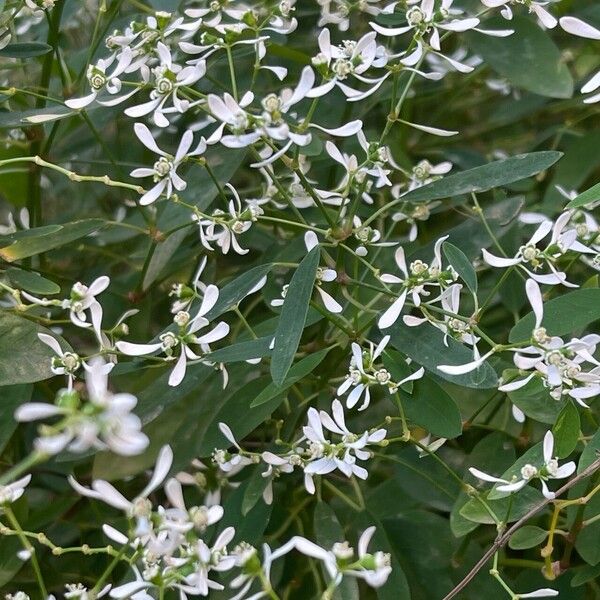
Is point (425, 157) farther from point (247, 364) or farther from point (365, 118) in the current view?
point (247, 364)

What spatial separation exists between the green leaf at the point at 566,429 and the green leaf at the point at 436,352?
0.05m

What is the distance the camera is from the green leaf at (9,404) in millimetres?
699

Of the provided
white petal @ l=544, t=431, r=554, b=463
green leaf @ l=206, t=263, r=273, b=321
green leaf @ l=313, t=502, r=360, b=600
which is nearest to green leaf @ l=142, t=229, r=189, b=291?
green leaf @ l=206, t=263, r=273, b=321

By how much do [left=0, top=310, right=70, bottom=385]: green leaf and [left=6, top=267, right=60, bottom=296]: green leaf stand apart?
0.02 metres

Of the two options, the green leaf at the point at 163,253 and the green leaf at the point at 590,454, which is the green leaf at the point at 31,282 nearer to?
the green leaf at the point at 163,253

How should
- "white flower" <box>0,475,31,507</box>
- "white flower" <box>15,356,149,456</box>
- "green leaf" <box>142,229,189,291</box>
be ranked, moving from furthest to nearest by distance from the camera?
"green leaf" <box>142,229,189,291</box>
"white flower" <box>0,475,31,507</box>
"white flower" <box>15,356,149,456</box>

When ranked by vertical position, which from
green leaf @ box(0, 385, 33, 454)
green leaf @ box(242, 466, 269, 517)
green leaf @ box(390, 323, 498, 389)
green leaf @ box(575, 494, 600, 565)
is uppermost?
green leaf @ box(390, 323, 498, 389)

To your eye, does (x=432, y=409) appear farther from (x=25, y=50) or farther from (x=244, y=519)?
(x=25, y=50)

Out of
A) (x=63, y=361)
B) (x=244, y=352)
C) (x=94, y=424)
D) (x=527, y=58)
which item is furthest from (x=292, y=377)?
(x=527, y=58)

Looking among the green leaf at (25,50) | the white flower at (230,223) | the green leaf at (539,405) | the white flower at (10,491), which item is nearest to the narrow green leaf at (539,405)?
the green leaf at (539,405)

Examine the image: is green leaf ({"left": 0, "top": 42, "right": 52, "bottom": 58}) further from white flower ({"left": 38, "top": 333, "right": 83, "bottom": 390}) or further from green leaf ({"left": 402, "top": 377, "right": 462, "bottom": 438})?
green leaf ({"left": 402, "top": 377, "right": 462, "bottom": 438})

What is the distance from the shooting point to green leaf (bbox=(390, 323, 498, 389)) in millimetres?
590

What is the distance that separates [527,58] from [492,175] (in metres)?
0.26

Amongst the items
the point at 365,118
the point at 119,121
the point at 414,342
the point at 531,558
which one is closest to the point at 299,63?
the point at 365,118
